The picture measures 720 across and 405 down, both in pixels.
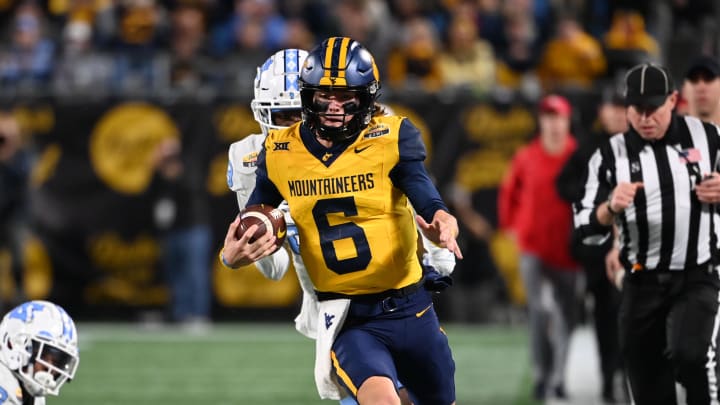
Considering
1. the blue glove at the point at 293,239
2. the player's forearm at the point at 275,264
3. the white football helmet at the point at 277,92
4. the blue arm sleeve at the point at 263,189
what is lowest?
the player's forearm at the point at 275,264

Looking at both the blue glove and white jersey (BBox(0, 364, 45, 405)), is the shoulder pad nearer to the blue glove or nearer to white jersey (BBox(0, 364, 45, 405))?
the blue glove

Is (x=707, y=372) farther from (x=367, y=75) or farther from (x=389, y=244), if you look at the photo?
(x=367, y=75)

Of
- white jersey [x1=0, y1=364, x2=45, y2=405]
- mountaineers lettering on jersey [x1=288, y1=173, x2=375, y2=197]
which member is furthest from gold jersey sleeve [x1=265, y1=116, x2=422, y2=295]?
white jersey [x1=0, y1=364, x2=45, y2=405]

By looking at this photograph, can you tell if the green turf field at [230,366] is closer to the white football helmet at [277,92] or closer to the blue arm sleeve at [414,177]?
the white football helmet at [277,92]

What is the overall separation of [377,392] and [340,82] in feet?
3.57

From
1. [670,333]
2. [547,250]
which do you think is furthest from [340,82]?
[547,250]

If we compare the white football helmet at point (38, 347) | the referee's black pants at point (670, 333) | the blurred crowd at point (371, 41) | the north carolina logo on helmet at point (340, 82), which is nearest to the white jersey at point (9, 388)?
the white football helmet at point (38, 347)

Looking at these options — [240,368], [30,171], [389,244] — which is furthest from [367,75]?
[30,171]

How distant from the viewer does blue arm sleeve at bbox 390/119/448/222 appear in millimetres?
4504

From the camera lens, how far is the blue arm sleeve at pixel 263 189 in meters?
4.72

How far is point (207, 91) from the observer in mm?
12320

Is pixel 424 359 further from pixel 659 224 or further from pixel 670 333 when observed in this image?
pixel 659 224

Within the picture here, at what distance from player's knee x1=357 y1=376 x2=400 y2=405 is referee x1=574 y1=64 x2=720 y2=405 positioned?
146cm

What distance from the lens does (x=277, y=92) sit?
17.2ft
